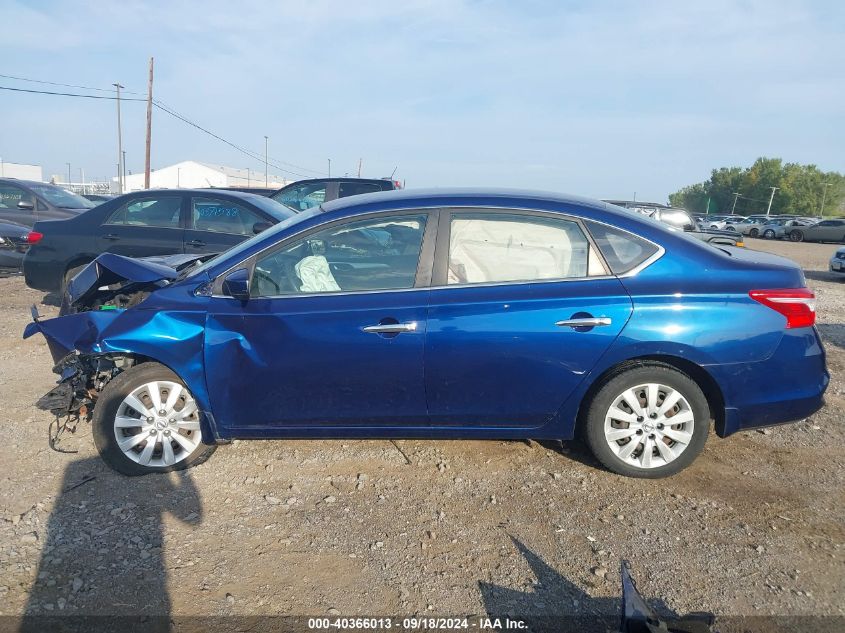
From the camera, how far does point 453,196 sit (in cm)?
365

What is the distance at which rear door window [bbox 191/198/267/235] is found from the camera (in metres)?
7.16

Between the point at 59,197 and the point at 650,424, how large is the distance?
11.6 m

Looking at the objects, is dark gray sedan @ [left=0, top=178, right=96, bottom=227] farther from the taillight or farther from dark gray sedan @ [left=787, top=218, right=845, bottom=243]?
dark gray sedan @ [left=787, top=218, right=845, bottom=243]

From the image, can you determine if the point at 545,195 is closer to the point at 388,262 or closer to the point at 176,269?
the point at 388,262

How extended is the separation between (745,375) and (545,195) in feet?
5.05

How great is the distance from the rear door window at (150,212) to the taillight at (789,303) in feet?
20.3

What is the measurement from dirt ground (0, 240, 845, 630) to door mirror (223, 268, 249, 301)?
3.51ft

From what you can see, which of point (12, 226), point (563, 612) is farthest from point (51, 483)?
point (12, 226)

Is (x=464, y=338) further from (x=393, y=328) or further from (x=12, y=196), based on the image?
(x=12, y=196)

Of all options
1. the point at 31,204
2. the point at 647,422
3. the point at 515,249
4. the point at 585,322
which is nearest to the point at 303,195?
the point at 31,204

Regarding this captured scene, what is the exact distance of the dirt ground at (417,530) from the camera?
261cm

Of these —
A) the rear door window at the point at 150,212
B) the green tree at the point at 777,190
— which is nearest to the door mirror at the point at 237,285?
the rear door window at the point at 150,212

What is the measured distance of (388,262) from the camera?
3.56 m

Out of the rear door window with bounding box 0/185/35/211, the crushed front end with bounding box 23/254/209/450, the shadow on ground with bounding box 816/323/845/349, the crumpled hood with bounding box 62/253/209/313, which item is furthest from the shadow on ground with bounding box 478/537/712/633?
the rear door window with bounding box 0/185/35/211
